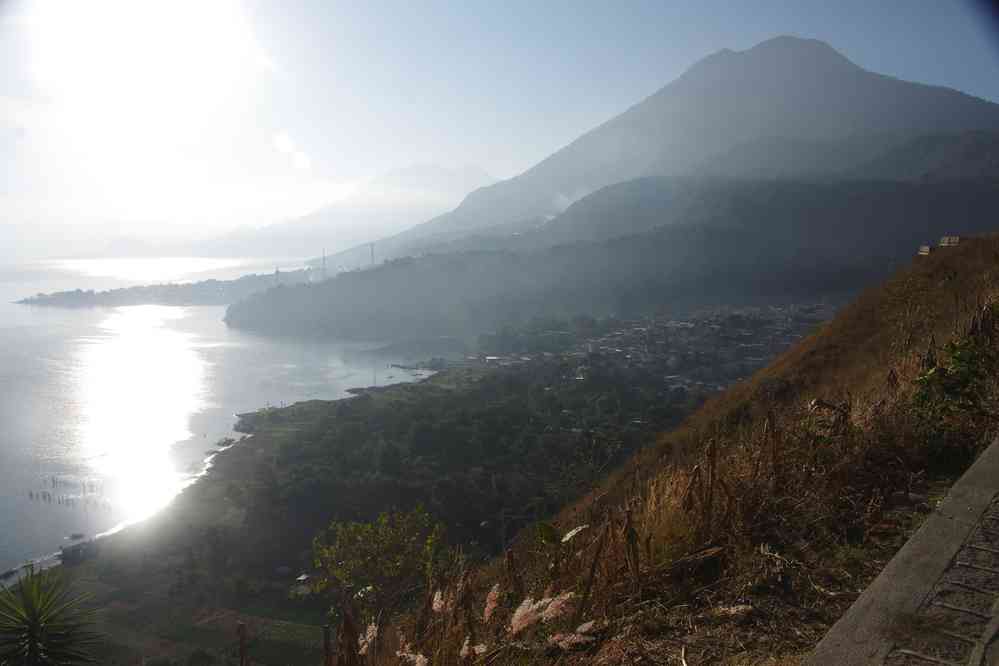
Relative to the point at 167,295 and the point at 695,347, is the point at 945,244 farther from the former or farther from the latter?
the point at 167,295

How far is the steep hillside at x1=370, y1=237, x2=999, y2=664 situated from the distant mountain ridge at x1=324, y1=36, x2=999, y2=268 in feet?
439

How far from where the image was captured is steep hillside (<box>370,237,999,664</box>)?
5.20 feet

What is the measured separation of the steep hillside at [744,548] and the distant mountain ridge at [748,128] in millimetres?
133764

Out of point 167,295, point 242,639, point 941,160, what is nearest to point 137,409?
point 242,639

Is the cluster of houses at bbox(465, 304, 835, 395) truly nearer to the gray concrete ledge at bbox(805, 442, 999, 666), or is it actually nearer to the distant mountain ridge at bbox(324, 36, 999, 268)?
the gray concrete ledge at bbox(805, 442, 999, 666)

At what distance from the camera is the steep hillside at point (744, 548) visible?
1585 mm

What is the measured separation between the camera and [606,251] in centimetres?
9606

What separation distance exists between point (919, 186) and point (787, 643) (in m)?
114

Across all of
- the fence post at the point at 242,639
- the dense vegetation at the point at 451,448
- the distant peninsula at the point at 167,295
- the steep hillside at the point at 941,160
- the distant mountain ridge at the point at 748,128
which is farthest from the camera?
the distant mountain ridge at the point at 748,128

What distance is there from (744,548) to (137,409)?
45555 mm

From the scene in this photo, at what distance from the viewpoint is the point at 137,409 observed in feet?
135

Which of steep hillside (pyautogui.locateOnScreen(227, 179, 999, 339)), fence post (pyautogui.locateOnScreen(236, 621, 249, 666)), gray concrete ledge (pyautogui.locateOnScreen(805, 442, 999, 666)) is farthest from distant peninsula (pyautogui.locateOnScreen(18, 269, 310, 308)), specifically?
gray concrete ledge (pyautogui.locateOnScreen(805, 442, 999, 666))

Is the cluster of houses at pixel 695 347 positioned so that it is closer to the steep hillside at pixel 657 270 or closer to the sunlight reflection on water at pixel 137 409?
the steep hillside at pixel 657 270

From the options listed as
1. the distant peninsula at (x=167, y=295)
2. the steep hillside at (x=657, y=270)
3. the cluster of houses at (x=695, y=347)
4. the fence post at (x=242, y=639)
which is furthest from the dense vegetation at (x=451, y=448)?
the distant peninsula at (x=167, y=295)
